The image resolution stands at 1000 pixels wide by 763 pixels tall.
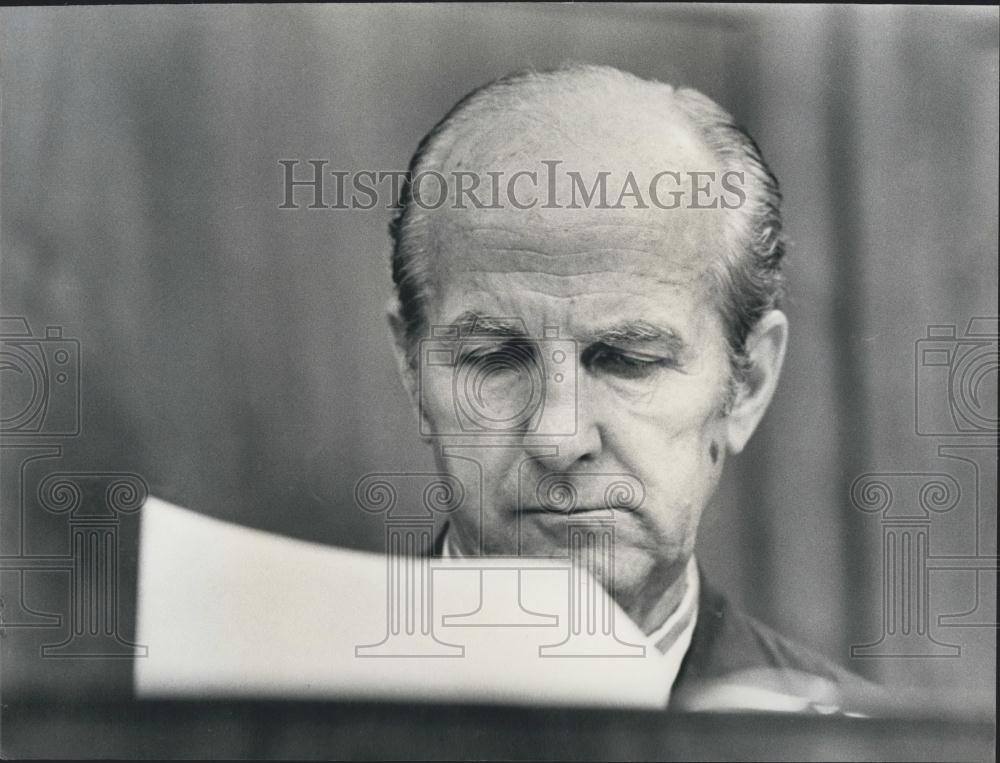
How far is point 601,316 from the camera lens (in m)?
2.59

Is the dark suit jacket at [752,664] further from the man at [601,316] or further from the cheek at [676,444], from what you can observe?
the cheek at [676,444]

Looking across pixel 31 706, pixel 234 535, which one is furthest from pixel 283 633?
pixel 31 706

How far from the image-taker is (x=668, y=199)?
2.63 m

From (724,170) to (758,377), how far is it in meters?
0.56

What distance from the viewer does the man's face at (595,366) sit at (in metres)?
2.59

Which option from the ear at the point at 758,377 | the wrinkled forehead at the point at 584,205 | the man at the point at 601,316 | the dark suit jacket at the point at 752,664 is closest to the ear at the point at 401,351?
the man at the point at 601,316

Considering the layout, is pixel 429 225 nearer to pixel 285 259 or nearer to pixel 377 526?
pixel 285 259

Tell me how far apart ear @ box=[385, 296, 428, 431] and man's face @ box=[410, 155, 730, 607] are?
0.06 meters

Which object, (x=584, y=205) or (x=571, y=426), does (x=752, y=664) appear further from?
(x=584, y=205)

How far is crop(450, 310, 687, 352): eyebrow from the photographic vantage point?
2586mm

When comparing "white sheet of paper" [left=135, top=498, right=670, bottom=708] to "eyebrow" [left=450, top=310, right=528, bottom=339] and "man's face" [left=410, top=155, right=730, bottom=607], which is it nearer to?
"man's face" [left=410, top=155, right=730, bottom=607]

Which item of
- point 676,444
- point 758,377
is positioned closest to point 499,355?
point 676,444

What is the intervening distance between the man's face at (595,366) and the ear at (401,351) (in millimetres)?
61

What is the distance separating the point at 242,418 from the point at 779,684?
1.61 m
